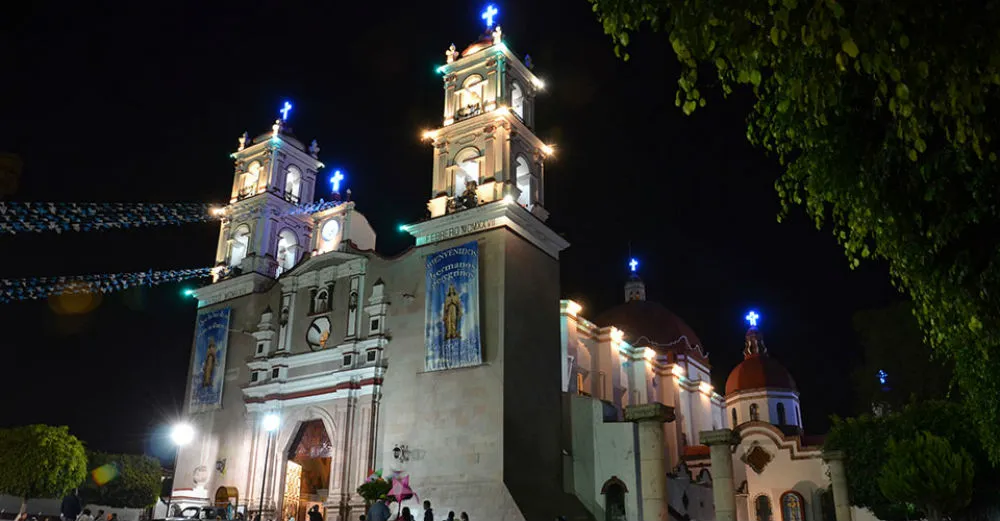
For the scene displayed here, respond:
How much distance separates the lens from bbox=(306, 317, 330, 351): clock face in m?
30.9

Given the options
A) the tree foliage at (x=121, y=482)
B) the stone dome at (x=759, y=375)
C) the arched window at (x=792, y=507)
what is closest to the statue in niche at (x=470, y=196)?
the arched window at (x=792, y=507)

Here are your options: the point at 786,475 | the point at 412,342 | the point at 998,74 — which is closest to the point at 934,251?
the point at 998,74

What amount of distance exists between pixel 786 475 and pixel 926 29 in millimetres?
33015

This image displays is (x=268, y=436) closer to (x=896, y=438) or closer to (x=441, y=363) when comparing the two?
(x=441, y=363)

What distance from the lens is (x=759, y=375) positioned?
46.8m

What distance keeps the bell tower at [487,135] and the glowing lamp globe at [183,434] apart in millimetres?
14219

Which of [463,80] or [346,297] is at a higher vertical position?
[463,80]

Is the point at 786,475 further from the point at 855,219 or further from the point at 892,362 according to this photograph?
the point at 855,219

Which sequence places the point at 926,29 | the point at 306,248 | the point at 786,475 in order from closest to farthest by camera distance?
the point at 926,29 < the point at 786,475 < the point at 306,248

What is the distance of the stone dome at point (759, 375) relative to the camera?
46.5m

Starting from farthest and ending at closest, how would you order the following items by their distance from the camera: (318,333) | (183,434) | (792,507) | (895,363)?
(895,363) → (792,507) → (183,434) → (318,333)

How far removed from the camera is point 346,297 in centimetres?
→ 3066

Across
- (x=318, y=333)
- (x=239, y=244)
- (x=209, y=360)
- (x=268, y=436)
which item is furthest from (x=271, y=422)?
(x=239, y=244)

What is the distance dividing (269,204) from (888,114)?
31.4 m
